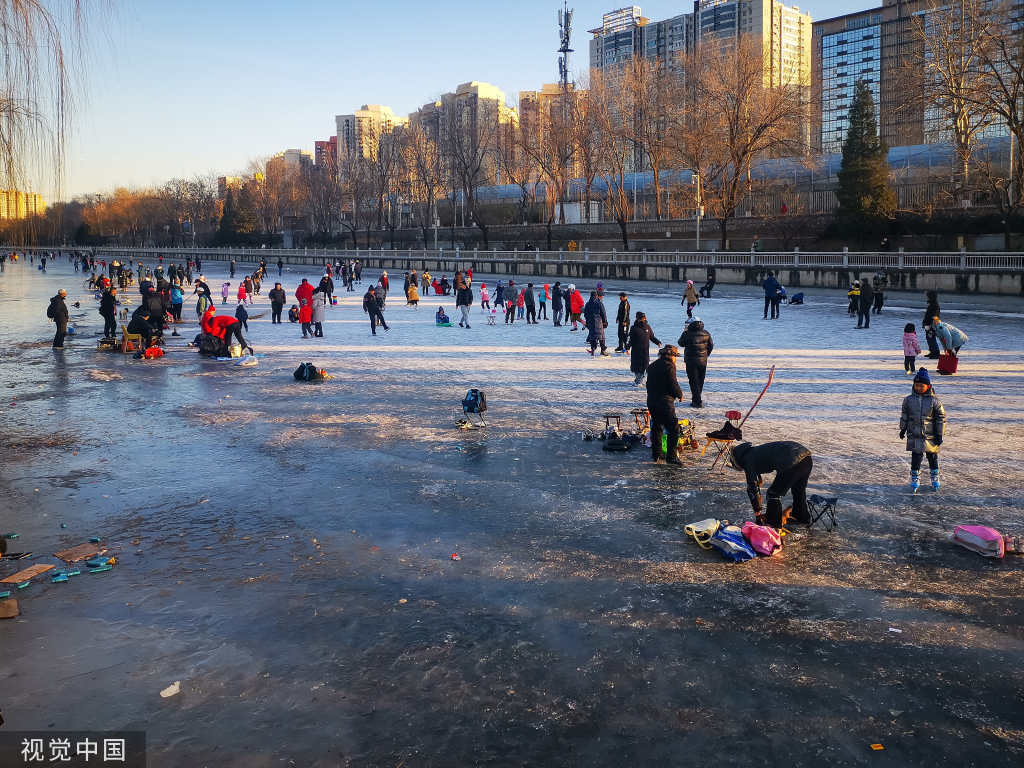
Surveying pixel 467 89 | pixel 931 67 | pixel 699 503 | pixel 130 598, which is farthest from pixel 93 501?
pixel 467 89

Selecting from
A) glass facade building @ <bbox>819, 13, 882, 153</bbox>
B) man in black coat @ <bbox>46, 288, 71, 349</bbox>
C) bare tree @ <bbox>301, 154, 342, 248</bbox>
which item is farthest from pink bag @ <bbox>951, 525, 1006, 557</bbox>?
glass facade building @ <bbox>819, 13, 882, 153</bbox>

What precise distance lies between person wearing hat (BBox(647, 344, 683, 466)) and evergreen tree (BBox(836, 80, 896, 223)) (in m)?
34.3

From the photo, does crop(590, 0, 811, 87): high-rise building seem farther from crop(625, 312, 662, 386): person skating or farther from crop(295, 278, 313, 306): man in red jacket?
crop(625, 312, 662, 386): person skating

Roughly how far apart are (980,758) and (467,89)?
183 metres

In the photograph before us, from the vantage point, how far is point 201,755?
4266 millimetres

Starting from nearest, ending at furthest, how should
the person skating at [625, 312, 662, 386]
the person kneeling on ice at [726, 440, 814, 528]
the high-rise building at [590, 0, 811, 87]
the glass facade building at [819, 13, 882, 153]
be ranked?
the person kneeling on ice at [726, 440, 814, 528] → the person skating at [625, 312, 662, 386] → the high-rise building at [590, 0, 811, 87] → the glass facade building at [819, 13, 882, 153]

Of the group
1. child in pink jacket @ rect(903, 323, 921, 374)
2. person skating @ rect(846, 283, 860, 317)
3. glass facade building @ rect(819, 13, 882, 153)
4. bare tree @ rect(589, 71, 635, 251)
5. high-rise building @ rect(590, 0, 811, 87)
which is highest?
high-rise building @ rect(590, 0, 811, 87)

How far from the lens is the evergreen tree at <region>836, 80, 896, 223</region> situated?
129ft

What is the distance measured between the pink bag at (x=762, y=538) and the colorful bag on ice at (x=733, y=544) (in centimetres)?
5

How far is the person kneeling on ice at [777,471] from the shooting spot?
286 inches

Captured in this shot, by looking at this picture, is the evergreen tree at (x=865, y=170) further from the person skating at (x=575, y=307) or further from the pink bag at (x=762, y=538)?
the pink bag at (x=762, y=538)

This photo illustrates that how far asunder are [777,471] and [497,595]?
2.98m

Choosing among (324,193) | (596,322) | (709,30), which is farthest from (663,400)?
(709,30)

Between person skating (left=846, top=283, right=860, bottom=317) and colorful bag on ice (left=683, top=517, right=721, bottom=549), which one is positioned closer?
colorful bag on ice (left=683, top=517, right=721, bottom=549)
